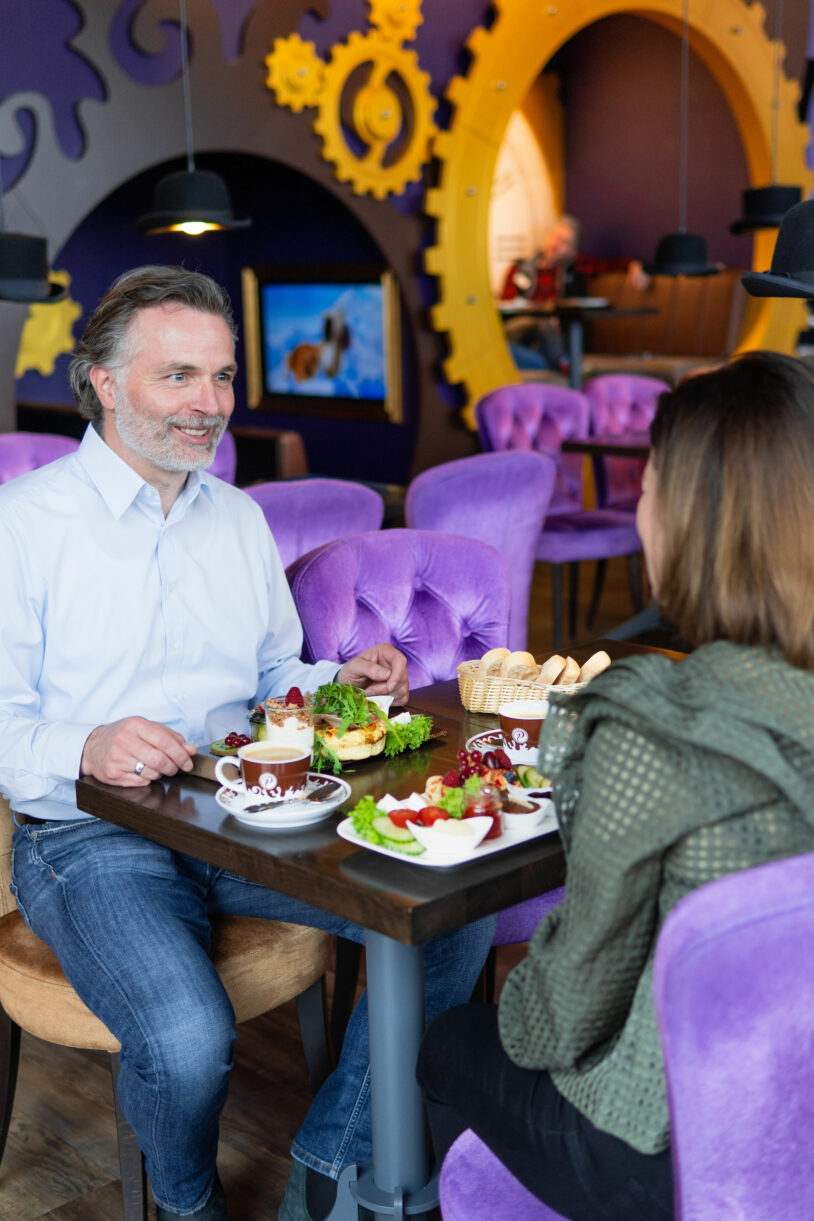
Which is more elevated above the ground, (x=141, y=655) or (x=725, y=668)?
→ (x=725, y=668)

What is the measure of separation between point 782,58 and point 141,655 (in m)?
7.66

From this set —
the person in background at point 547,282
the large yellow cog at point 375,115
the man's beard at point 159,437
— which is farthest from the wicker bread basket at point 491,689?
the person in background at point 547,282

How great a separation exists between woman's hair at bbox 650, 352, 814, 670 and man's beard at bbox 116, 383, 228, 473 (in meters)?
1.01

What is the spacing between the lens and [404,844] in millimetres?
1391

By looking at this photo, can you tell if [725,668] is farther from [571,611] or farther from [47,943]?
[571,611]

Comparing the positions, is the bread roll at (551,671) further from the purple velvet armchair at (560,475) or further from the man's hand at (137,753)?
the purple velvet armchair at (560,475)

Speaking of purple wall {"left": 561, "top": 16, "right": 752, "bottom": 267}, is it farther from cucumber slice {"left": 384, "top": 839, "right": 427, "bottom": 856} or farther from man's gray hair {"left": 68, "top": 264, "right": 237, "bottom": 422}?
cucumber slice {"left": 384, "top": 839, "right": 427, "bottom": 856}

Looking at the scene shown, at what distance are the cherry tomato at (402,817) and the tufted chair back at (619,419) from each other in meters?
4.36

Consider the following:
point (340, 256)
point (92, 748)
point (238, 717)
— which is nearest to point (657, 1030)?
point (92, 748)

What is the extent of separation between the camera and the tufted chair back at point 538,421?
533cm

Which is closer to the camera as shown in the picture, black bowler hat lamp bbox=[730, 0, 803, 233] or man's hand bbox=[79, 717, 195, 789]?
man's hand bbox=[79, 717, 195, 789]

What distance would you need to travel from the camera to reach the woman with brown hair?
1.10 meters

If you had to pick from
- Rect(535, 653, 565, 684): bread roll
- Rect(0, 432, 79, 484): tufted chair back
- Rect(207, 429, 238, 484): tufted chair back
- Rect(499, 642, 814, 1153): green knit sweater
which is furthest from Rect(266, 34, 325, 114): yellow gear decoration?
Rect(499, 642, 814, 1153): green knit sweater

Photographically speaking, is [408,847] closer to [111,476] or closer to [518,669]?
[518,669]
